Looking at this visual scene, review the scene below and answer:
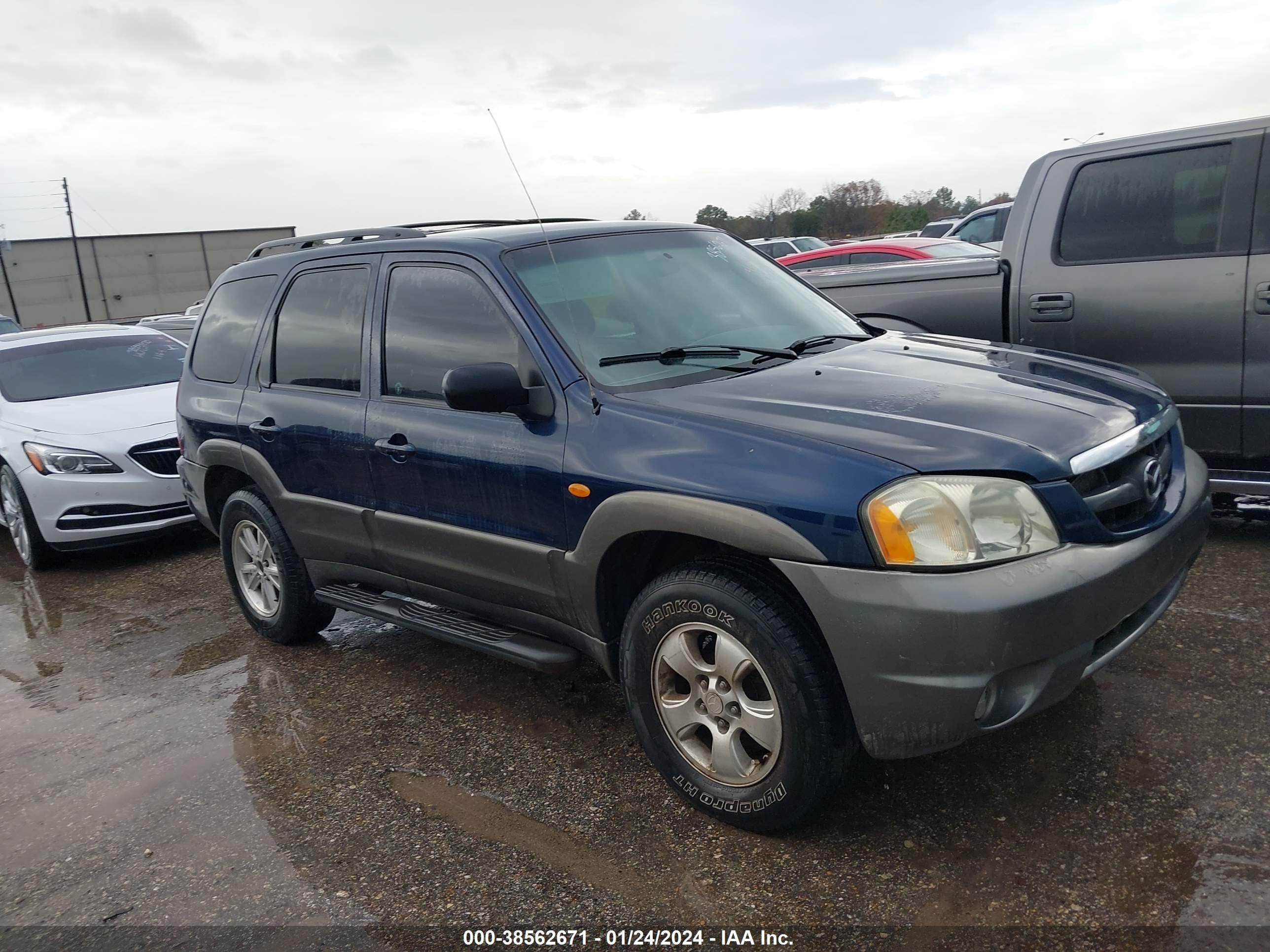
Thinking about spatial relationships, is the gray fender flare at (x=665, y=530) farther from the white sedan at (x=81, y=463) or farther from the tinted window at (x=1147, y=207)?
the white sedan at (x=81, y=463)

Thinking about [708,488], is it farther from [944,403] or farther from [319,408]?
[319,408]

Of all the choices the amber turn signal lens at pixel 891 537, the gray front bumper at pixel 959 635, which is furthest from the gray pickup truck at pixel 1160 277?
the amber turn signal lens at pixel 891 537

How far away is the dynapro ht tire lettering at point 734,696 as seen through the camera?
2.79m

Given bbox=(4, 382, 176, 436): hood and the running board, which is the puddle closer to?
the running board

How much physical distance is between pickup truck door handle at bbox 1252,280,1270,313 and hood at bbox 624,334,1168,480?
4.57 feet

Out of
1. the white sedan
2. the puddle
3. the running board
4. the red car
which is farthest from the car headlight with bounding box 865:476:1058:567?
the red car

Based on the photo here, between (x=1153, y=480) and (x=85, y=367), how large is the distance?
7.78 meters

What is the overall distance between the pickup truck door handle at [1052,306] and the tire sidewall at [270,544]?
3939 mm

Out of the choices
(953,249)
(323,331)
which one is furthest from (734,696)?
(953,249)

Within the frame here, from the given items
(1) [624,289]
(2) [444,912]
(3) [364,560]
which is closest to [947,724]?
(2) [444,912]

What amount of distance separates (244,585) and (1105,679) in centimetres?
402

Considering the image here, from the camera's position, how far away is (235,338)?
5.01 meters

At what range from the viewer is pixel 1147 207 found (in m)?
5.10

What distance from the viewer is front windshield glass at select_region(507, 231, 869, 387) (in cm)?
353
